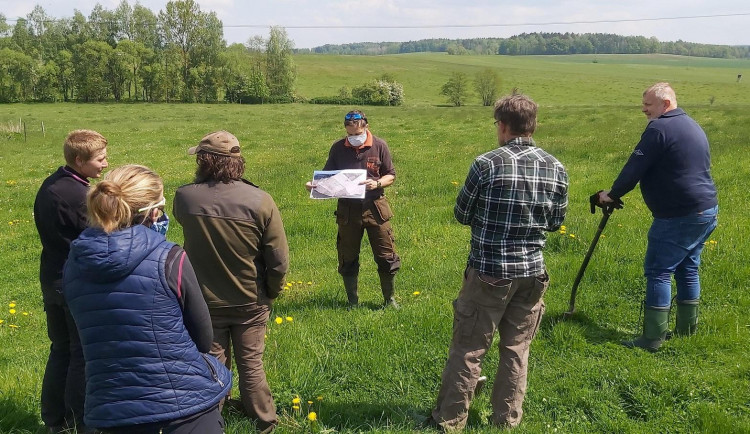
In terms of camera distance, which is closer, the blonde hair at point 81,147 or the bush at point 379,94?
the blonde hair at point 81,147

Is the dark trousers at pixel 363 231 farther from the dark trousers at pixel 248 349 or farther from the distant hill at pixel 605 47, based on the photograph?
the distant hill at pixel 605 47

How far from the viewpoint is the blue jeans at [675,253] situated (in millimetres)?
5172

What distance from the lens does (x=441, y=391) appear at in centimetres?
414

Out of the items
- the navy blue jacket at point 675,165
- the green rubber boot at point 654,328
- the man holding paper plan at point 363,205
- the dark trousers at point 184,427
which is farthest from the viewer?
the man holding paper plan at point 363,205

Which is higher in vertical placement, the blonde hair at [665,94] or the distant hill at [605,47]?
the distant hill at [605,47]

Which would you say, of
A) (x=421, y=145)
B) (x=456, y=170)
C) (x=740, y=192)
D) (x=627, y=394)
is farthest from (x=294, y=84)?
(x=627, y=394)

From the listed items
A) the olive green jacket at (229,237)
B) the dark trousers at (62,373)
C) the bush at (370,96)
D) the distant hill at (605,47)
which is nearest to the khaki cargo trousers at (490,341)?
the olive green jacket at (229,237)

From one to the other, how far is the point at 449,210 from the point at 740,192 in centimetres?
510

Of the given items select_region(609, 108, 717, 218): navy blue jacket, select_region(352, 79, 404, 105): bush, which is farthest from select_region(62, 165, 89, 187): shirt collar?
select_region(352, 79, 404, 105): bush

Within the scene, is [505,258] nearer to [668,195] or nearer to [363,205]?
[668,195]

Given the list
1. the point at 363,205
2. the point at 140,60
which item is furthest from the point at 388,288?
the point at 140,60

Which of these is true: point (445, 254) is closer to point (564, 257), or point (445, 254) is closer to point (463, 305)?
point (564, 257)

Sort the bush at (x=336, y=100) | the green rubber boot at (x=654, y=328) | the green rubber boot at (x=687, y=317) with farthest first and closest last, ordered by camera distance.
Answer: the bush at (x=336, y=100) < the green rubber boot at (x=687, y=317) < the green rubber boot at (x=654, y=328)

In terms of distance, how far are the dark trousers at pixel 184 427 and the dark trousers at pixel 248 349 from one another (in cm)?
96
